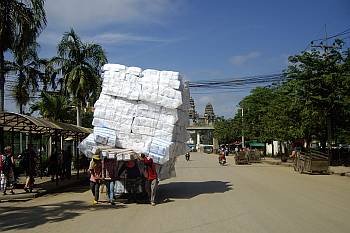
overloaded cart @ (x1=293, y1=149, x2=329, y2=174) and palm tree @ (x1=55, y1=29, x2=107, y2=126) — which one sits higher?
palm tree @ (x1=55, y1=29, x2=107, y2=126)

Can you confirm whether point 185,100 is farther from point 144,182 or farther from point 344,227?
point 344,227

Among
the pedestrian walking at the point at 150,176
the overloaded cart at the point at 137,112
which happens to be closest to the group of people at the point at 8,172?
the overloaded cart at the point at 137,112

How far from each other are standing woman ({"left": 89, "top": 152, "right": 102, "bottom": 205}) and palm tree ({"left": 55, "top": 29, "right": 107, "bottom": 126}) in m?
20.3

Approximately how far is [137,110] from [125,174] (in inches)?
90.2

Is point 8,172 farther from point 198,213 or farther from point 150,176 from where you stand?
point 198,213

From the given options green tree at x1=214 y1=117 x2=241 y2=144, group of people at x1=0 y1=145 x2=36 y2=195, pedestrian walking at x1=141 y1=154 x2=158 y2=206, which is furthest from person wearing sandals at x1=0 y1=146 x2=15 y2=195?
green tree at x1=214 y1=117 x2=241 y2=144

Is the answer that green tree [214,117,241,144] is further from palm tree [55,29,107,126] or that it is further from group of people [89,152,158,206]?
group of people [89,152,158,206]

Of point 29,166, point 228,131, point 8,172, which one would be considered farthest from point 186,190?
point 228,131

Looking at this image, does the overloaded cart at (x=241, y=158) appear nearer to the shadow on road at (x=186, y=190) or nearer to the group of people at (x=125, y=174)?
the shadow on road at (x=186, y=190)

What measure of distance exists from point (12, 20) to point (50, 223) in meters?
11.9

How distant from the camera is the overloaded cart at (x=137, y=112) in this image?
17.2 m

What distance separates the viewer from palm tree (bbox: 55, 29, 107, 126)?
35781 millimetres

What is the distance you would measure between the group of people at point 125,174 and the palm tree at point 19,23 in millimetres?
7774

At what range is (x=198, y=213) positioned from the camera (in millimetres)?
12992
